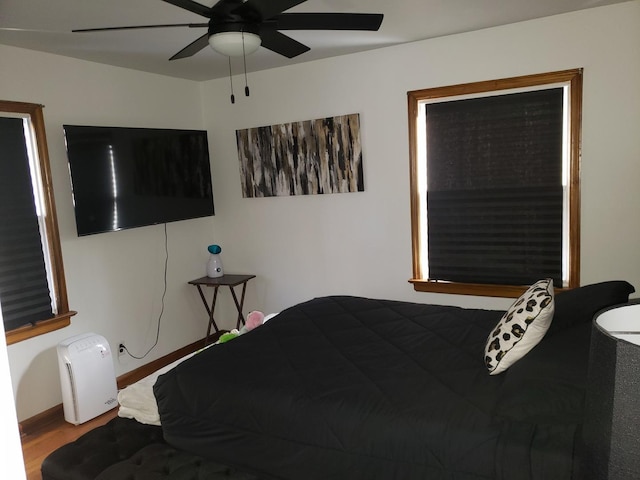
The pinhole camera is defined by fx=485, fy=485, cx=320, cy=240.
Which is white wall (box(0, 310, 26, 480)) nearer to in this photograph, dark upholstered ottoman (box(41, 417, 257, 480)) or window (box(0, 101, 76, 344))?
dark upholstered ottoman (box(41, 417, 257, 480))

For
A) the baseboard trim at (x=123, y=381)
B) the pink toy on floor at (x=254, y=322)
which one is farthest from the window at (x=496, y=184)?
the baseboard trim at (x=123, y=381)

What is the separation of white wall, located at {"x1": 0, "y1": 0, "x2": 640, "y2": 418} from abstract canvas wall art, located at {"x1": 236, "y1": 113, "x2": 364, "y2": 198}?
8 centimetres

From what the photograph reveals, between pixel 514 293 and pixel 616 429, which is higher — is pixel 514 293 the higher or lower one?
the lower one

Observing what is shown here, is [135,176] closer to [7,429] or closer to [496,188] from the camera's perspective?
[496,188]

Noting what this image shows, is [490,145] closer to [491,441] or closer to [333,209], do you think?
[333,209]

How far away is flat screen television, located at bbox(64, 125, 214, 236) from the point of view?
3.36 m

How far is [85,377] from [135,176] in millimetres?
Result: 1502

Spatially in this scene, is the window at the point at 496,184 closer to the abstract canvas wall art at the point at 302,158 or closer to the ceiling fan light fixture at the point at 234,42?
the abstract canvas wall art at the point at 302,158

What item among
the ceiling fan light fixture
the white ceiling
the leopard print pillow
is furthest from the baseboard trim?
the leopard print pillow

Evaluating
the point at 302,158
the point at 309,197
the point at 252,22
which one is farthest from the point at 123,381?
the point at 252,22

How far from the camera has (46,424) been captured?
331cm

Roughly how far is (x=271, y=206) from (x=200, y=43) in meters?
2.15

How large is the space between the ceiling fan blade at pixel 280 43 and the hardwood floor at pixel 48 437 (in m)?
2.68

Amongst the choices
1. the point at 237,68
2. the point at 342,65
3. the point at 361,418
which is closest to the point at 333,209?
the point at 342,65
